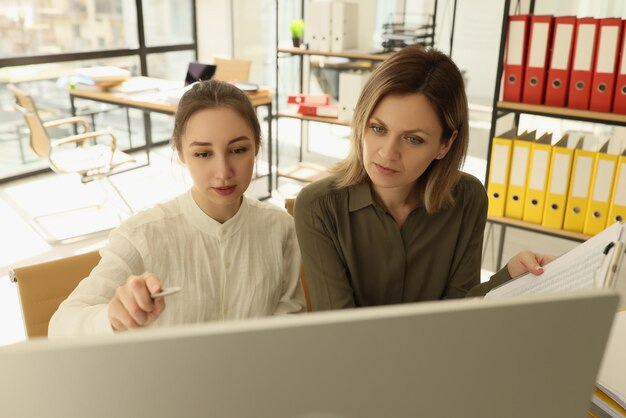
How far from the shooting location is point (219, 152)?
1.21 meters

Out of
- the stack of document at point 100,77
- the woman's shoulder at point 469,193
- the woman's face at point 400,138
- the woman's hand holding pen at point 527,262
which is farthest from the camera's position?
the stack of document at point 100,77

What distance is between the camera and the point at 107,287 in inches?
42.5

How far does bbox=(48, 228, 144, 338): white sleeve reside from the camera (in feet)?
3.02

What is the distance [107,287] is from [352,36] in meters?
3.30

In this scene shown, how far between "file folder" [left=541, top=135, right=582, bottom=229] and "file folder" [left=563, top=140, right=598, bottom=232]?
19mm

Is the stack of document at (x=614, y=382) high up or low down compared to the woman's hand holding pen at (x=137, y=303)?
down

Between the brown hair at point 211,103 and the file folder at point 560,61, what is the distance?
154 centimetres

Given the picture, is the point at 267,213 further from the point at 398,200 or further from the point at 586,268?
the point at 586,268

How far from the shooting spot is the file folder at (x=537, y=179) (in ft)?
7.70

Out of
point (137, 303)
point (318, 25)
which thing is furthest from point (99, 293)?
point (318, 25)

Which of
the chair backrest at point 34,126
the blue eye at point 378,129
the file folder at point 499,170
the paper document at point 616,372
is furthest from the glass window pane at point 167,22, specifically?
the paper document at point 616,372

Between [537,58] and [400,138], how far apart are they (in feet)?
4.86

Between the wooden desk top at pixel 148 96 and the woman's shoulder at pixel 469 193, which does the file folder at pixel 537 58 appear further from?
the wooden desk top at pixel 148 96

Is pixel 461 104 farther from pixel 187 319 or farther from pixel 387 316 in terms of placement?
pixel 387 316
